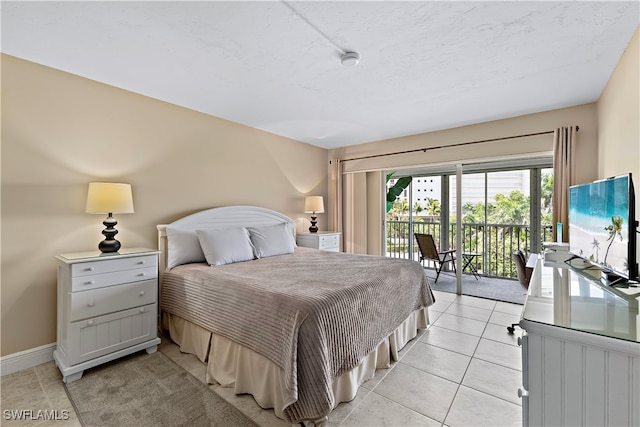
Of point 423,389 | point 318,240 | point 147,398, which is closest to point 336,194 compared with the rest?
point 318,240

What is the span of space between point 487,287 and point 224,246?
165 inches

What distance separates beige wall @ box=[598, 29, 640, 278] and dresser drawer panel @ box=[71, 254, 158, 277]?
146 inches

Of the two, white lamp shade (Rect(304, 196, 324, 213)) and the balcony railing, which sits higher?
white lamp shade (Rect(304, 196, 324, 213))

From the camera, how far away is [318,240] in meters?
4.35

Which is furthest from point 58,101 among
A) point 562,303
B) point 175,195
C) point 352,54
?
point 562,303

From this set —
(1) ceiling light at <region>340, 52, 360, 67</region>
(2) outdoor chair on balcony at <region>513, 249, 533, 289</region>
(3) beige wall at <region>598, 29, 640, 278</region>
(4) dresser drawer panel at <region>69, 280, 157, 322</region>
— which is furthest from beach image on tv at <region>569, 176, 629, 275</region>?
(4) dresser drawer panel at <region>69, 280, 157, 322</region>

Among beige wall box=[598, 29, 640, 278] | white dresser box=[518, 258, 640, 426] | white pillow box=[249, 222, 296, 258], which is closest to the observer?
white dresser box=[518, 258, 640, 426]

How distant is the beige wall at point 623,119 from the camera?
1.87 meters

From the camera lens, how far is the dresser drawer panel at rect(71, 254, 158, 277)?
2109 mm

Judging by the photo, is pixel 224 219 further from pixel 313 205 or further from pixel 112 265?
pixel 313 205

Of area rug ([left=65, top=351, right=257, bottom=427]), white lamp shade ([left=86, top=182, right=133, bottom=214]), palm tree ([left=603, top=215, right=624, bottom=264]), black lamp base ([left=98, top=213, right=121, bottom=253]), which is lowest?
area rug ([left=65, top=351, right=257, bottom=427])

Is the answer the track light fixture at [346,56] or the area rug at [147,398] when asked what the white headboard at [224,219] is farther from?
the track light fixture at [346,56]

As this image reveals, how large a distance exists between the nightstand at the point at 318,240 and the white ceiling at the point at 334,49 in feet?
6.44

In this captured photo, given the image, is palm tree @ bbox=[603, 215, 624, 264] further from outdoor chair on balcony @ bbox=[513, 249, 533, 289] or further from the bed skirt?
the bed skirt
